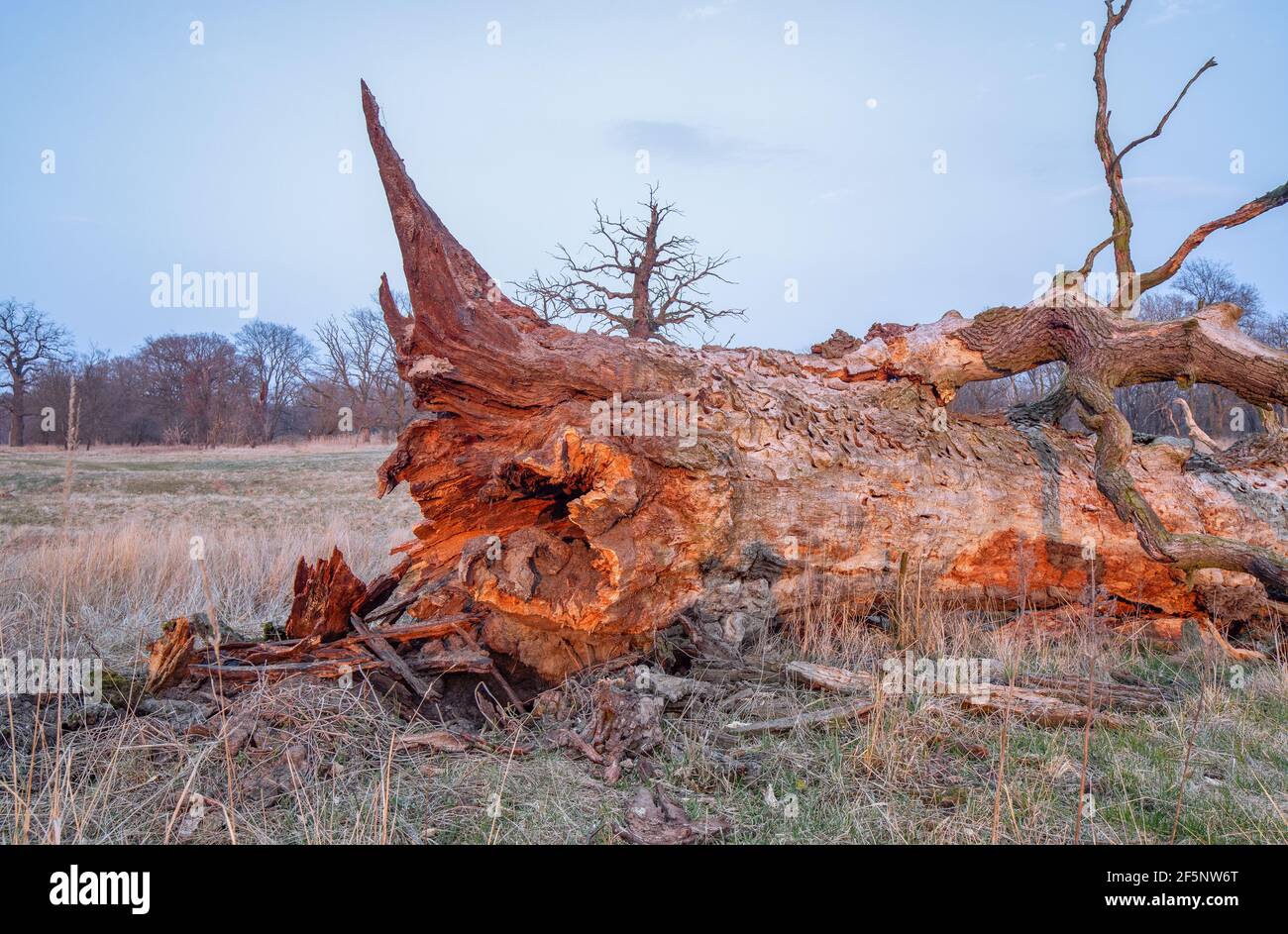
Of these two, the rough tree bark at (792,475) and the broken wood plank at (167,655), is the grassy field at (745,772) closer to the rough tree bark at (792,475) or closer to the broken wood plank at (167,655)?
the broken wood plank at (167,655)

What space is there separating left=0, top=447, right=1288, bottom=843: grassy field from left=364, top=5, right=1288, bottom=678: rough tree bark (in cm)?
55

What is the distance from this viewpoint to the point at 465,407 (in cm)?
482

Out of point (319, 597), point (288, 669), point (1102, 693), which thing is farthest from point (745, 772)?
point (319, 597)

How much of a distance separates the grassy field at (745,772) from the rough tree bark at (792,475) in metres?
0.55

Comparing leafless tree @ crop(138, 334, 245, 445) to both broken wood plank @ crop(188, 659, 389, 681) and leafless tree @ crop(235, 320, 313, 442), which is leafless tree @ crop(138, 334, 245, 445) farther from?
broken wood plank @ crop(188, 659, 389, 681)

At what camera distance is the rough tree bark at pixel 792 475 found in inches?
174

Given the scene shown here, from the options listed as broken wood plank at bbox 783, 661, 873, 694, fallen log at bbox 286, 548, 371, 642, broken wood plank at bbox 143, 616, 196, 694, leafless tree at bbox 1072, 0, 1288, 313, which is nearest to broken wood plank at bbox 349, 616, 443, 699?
fallen log at bbox 286, 548, 371, 642

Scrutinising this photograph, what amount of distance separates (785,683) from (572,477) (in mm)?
1732

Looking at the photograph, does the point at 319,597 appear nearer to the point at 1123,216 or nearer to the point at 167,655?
the point at 167,655

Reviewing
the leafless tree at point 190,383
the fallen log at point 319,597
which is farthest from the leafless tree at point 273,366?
the fallen log at point 319,597

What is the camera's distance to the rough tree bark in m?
4.42

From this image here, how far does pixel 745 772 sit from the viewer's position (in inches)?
133

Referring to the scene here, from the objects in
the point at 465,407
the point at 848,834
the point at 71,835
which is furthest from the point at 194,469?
the point at 848,834

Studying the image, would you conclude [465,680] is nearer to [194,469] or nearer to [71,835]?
[71,835]
